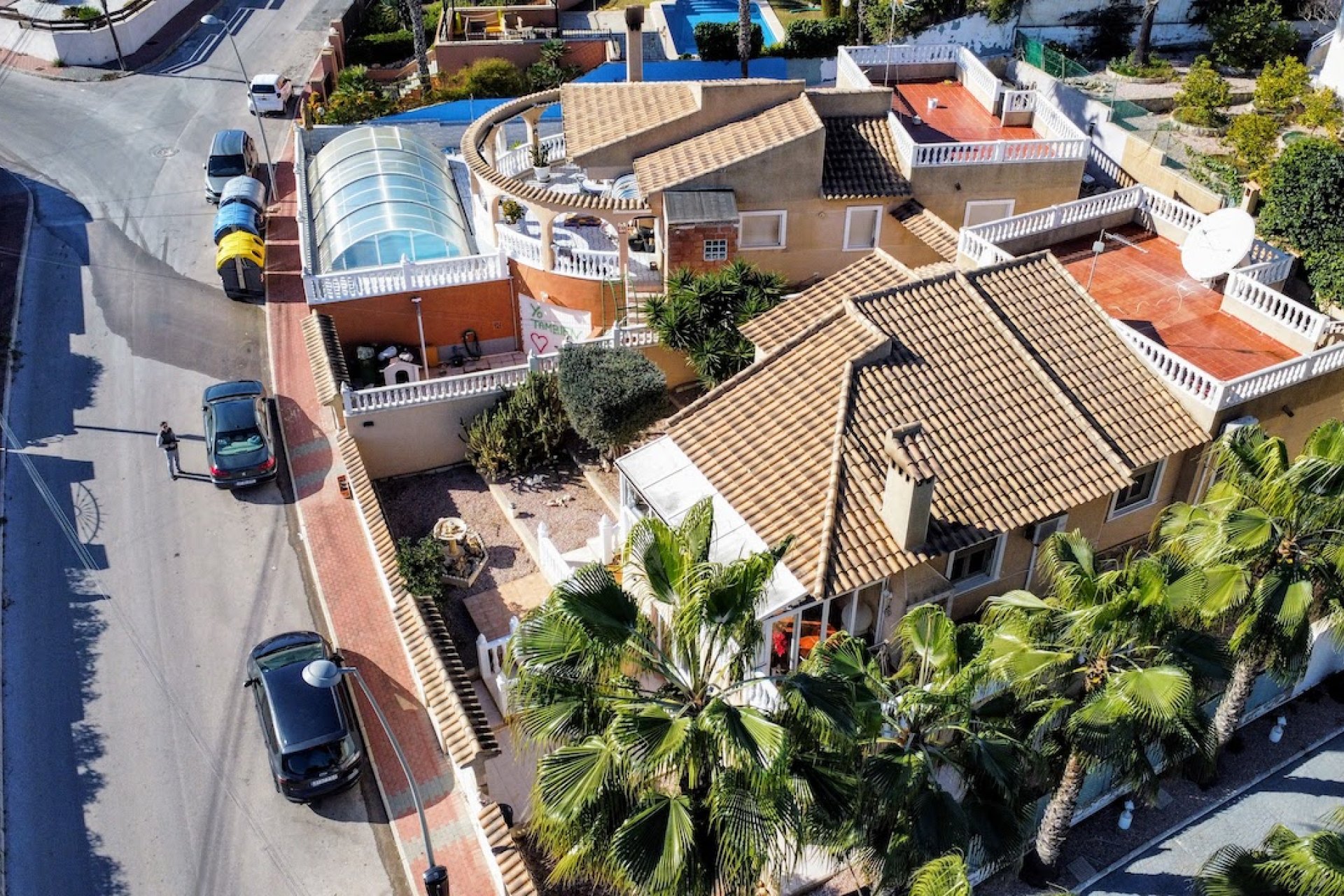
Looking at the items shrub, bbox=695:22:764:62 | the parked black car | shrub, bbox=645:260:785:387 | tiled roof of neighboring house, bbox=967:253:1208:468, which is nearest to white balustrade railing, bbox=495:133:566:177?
shrub, bbox=645:260:785:387

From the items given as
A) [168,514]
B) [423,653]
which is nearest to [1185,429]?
[423,653]

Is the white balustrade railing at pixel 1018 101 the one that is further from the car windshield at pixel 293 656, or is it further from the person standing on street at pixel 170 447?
the person standing on street at pixel 170 447

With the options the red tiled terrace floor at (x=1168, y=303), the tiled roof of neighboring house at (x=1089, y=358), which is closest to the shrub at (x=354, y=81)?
the red tiled terrace floor at (x=1168, y=303)

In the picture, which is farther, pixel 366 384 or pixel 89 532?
pixel 366 384

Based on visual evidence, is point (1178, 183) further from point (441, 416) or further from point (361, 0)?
point (361, 0)

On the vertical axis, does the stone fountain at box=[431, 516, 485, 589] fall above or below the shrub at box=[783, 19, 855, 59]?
below

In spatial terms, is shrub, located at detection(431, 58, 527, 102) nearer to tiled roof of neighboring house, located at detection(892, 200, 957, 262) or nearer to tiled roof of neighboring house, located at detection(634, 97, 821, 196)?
tiled roof of neighboring house, located at detection(634, 97, 821, 196)
